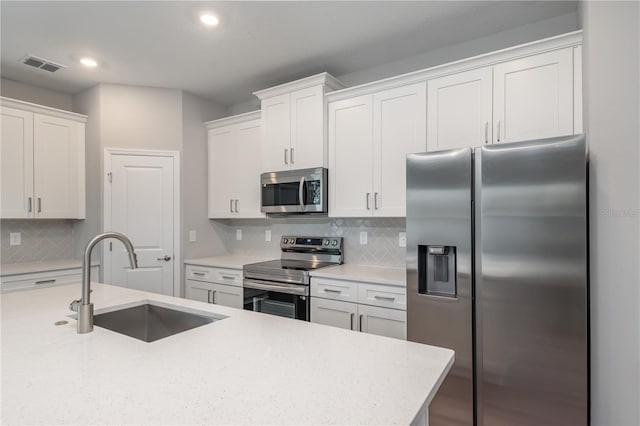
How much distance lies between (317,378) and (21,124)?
12.6 ft

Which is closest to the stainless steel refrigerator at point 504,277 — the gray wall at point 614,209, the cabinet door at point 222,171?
the gray wall at point 614,209

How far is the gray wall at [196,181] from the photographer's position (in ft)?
12.2

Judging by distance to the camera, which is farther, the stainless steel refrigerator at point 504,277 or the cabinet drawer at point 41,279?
the cabinet drawer at point 41,279

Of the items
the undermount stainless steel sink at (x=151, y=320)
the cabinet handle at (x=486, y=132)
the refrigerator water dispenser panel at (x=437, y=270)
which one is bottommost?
the undermount stainless steel sink at (x=151, y=320)

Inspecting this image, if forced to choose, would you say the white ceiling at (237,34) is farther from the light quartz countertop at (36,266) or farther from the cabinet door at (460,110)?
the light quartz countertop at (36,266)

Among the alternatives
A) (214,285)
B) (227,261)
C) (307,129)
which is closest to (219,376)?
(307,129)

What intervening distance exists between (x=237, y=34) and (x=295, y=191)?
1.34m

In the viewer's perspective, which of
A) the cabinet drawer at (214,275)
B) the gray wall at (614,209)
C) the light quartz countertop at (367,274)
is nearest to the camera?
the gray wall at (614,209)

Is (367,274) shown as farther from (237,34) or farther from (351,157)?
(237,34)

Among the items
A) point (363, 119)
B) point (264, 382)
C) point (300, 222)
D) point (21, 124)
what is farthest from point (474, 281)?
point (21, 124)

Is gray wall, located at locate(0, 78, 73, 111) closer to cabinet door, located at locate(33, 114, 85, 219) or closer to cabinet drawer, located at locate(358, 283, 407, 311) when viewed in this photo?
cabinet door, located at locate(33, 114, 85, 219)

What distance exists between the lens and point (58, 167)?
3.46 meters

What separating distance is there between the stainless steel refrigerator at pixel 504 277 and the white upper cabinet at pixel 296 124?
3.90 ft

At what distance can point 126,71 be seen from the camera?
3.23 metres
